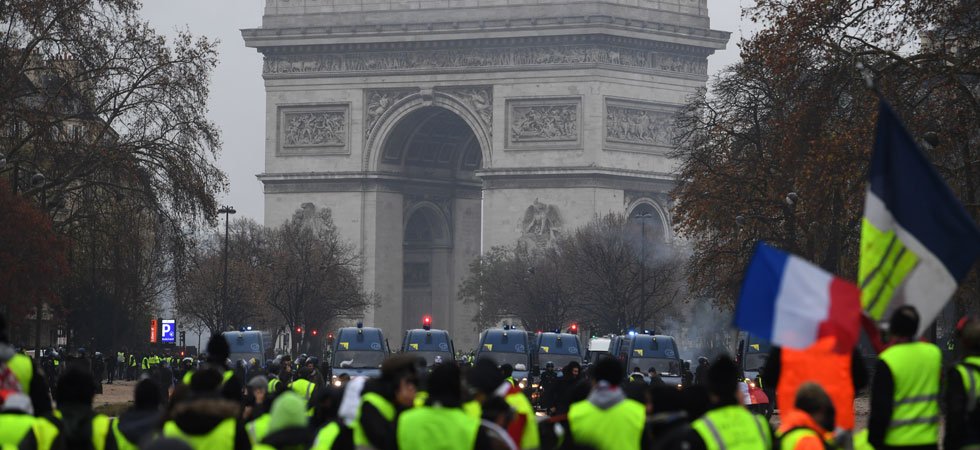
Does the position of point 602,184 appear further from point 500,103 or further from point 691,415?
point 691,415

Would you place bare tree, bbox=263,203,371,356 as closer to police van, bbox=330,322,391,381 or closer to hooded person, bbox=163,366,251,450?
police van, bbox=330,322,391,381

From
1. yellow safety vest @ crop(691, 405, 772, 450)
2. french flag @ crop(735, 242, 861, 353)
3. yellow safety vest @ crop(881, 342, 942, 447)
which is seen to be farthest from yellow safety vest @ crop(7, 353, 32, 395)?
yellow safety vest @ crop(881, 342, 942, 447)

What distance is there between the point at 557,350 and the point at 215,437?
151 ft

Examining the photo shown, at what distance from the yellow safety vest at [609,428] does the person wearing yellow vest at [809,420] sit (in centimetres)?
197

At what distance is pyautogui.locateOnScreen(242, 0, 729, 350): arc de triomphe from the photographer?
110 m

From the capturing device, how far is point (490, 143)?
4422 inches

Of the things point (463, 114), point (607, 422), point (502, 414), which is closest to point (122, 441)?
point (502, 414)

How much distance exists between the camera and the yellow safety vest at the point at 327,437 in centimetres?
1495

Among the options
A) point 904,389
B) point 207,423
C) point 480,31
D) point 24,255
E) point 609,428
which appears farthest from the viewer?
point 480,31

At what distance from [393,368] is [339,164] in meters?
101

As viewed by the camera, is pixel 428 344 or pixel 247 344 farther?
pixel 247 344

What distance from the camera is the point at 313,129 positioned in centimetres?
11606

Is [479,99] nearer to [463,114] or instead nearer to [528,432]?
[463,114]

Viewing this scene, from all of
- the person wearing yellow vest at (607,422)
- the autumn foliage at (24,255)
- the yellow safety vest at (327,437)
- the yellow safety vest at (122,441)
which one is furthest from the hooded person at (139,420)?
the autumn foliage at (24,255)
